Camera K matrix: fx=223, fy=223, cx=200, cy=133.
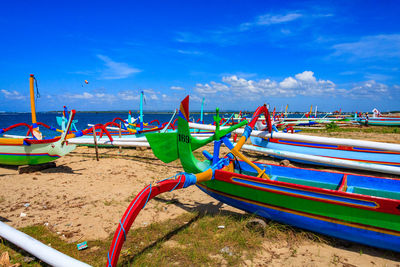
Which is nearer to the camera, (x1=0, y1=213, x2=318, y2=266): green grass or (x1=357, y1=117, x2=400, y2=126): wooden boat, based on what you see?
(x1=0, y1=213, x2=318, y2=266): green grass

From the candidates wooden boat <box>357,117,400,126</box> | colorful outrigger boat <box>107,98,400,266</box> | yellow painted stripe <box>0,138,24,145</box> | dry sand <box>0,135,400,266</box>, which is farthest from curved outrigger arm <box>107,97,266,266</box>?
wooden boat <box>357,117,400,126</box>

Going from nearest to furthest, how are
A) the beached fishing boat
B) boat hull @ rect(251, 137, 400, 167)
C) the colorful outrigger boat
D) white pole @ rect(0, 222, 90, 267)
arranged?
white pole @ rect(0, 222, 90, 267) → the colorful outrigger boat → the beached fishing boat → boat hull @ rect(251, 137, 400, 167)

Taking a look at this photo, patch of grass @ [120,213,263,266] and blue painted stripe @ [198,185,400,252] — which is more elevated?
blue painted stripe @ [198,185,400,252]

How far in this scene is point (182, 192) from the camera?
595cm

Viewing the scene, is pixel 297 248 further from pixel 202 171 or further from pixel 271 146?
pixel 271 146

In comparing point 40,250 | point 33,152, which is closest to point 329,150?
point 40,250

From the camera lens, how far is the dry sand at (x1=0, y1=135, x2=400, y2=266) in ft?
10.7

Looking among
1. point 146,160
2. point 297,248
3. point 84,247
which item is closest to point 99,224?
point 84,247

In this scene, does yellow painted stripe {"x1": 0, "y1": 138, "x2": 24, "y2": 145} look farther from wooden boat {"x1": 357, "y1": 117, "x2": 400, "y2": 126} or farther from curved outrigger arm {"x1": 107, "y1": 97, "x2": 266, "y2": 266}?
wooden boat {"x1": 357, "y1": 117, "x2": 400, "y2": 126}

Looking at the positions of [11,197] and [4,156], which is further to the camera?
[4,156]

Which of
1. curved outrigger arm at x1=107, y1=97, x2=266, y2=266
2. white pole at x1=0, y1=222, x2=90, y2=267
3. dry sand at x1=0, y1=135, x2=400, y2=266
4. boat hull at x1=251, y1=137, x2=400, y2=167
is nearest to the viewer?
white pole at x1=0, y1=222, x2=90, y2=267

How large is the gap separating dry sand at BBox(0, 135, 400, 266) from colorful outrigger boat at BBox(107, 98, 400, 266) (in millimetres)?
376

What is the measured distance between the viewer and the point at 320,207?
3.36 metres

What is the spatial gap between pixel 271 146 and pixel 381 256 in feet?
20.4
